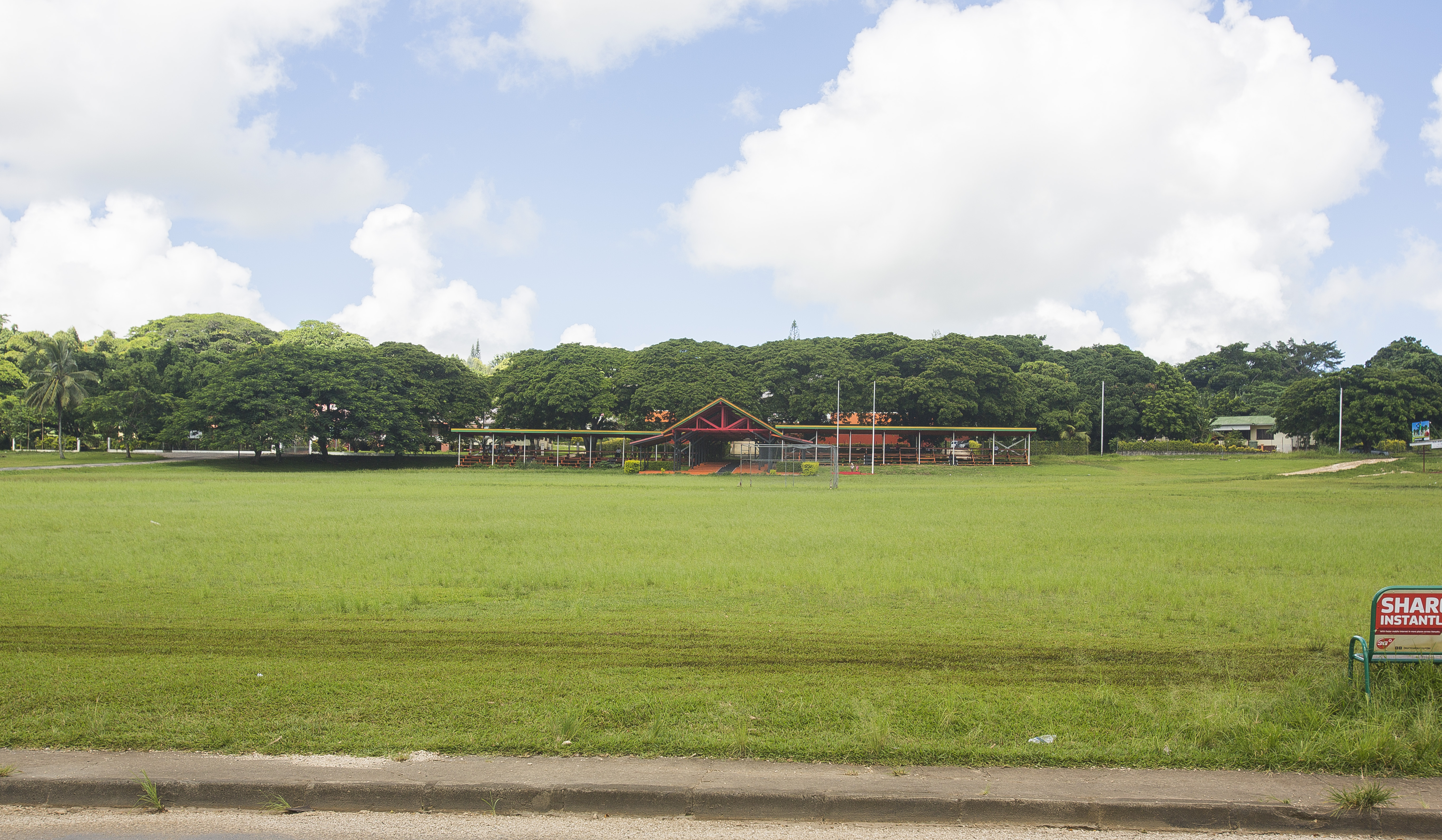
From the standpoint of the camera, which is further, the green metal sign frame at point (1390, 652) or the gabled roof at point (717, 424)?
the gabled roof at point (717, 424)

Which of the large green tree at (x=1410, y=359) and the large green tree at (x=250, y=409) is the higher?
the large green tree at (x=1410, y=359)

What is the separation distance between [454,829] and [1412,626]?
667 cm

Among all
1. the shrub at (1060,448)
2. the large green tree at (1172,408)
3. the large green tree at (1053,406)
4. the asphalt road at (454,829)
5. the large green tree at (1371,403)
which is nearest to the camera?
the asphalt road at (454,829)

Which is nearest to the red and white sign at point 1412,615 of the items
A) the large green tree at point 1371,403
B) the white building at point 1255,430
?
the large green tree at point 1371,403

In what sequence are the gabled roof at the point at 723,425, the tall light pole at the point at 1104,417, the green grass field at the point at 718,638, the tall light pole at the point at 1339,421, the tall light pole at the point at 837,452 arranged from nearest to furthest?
the green grass field at the point at 718,638
the tall light pole at the point at 837,452
the gabled roof at the point at 723,425
the tall light pole at the point at 1339,421
the tall light pole at the point at 1104,417

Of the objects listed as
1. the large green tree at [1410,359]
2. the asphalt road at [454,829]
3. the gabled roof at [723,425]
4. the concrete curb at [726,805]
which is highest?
the large green tree at [1410,359]

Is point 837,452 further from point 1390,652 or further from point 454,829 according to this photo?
point 454,829

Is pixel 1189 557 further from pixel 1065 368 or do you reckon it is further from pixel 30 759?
pixel 1065 368

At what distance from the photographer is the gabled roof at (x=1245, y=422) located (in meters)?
85.6

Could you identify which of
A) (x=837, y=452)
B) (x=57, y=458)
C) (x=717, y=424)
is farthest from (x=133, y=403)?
(x=837, y=452)

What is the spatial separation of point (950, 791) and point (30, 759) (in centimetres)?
567

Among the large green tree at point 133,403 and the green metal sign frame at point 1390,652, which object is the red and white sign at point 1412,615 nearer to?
the green metal sign frame at point 1390,652

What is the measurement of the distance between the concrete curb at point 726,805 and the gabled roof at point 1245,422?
9396 cm

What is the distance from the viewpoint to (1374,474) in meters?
41.2
